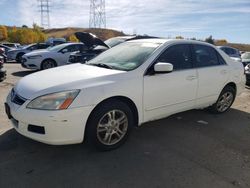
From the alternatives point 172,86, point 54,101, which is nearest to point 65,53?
point 172,86

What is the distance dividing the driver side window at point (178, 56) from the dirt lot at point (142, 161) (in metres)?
1.14

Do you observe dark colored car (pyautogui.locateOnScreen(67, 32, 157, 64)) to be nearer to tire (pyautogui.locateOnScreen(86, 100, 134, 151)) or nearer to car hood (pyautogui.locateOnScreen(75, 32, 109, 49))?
car hood (pyautogui.locateOnScreen(75, 32, 109, 49))

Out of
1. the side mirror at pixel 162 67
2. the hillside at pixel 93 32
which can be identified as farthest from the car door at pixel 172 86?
the hillside at pixel 93 32

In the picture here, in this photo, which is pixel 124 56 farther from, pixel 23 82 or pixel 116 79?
pixel 23 82

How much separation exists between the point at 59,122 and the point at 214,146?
2.37 meters

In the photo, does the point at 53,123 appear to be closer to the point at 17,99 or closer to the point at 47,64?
the point at 17,99

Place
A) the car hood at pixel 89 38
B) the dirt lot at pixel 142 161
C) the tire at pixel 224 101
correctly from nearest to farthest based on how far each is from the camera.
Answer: the dirt lot at pixel 142 161
the tire at pixel 224 101
the car hood at pixel 89 38

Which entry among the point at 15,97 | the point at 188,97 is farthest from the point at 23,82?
the point at 188,97

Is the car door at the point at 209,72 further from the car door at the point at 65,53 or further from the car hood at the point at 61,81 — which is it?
the car door at the point at 65,53

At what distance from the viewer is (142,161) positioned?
327 cm

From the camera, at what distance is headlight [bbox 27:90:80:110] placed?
9.79ft

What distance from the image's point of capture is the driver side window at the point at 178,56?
4.05 m

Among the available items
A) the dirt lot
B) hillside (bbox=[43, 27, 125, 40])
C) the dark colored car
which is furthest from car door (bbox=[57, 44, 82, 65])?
hillside (bbox=[43, 27, 125, 40])

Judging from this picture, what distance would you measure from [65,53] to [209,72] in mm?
7972
